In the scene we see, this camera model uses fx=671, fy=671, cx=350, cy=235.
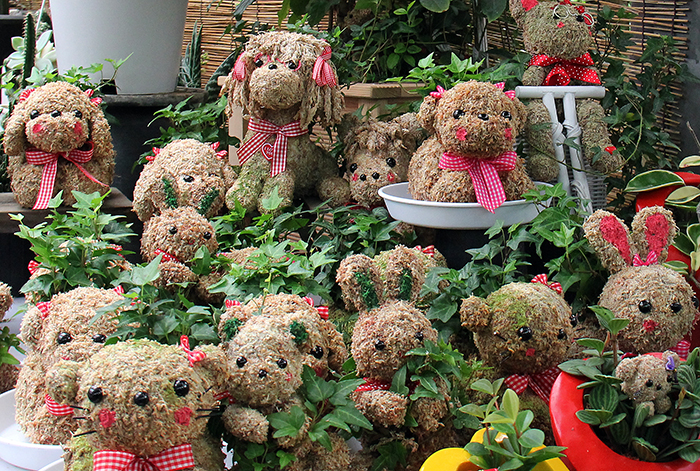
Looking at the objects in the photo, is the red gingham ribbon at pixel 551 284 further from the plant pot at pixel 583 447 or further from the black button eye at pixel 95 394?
the black button eye at pixel 95 394

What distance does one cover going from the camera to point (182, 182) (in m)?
1.85

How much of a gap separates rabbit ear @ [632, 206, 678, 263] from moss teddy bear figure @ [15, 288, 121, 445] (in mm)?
1049

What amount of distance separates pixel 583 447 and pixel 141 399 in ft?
2.06

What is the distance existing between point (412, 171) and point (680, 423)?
930mm

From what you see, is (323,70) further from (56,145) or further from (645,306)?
(645,306)

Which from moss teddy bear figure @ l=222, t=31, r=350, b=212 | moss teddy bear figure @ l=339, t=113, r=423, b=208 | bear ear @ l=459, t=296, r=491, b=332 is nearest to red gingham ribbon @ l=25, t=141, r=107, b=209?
moss teddy bear figure @ l=222, t=31, r=350, b=212

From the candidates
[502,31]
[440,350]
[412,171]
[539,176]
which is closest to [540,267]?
[539,176]

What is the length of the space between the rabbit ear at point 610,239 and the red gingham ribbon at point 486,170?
0.23 metres

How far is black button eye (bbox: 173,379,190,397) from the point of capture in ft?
2.91

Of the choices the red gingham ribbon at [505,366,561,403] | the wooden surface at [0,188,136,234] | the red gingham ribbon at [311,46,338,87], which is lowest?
the red gingham ribbon at [505,366,561,403]

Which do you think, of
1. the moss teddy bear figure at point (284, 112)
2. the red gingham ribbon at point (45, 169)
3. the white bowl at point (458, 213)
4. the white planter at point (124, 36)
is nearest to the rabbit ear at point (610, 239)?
the white bowl at point (458, 213)

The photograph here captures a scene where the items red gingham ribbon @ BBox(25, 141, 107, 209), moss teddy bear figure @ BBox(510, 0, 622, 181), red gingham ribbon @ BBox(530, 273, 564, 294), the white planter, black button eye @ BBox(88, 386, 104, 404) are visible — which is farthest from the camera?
the white planter

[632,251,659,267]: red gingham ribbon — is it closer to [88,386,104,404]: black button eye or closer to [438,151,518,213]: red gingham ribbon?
[438,151,518,213]: red gingham ribbon

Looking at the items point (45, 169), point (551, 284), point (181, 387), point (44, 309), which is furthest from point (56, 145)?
point (551, 284)
